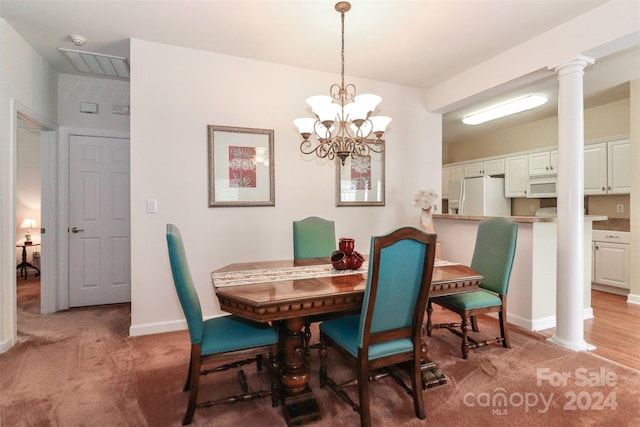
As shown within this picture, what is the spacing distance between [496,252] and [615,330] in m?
1.57

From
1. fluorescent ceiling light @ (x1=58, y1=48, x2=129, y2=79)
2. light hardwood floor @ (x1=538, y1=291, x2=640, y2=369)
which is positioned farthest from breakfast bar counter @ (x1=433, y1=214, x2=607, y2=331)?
fluorescent ceiling light @ (x1=58, y1=48, x2=129, y2=79)

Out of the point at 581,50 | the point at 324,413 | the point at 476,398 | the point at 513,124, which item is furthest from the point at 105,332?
the point at 513,124

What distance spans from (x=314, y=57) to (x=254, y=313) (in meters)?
2.65

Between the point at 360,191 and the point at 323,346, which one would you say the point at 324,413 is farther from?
the point at 360,191

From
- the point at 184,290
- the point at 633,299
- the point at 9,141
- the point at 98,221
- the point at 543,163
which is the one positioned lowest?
the point at 633,299

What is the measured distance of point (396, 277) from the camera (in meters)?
1.62

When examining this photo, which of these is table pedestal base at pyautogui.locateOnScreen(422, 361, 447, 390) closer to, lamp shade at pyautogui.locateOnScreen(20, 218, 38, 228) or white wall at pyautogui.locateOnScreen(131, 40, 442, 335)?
Answer: white wall at pyautogui.locateOnScreen(131, 40, 442, 335)

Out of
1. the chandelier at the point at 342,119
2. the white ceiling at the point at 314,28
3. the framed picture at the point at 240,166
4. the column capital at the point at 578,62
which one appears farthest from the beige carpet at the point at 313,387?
the white ceiling at the point at 314,28

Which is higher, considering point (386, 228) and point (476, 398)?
point (386, 228)

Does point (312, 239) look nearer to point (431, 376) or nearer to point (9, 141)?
point (431, 376)

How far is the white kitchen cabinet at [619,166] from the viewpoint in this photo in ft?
13.5

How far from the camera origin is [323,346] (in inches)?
79.4

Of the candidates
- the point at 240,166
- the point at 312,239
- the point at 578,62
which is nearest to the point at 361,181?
the point at 312,239

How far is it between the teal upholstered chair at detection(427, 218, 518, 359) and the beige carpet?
0.65ft
